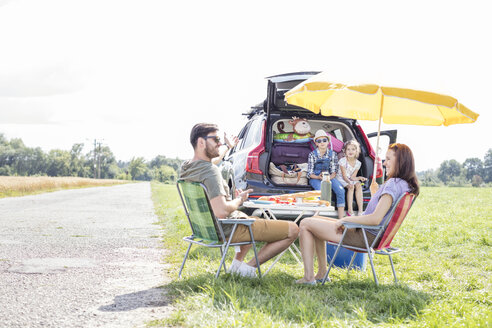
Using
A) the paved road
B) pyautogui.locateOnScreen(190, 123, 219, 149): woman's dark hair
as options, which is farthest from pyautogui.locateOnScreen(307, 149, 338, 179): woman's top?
pyautogui.locateOnScreen(190, 123, 219, 149): woman's dark hair

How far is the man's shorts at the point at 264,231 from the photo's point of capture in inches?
174

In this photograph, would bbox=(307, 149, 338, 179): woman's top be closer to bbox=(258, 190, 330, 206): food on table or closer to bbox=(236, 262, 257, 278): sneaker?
bbox=(258, 190, 330, 206): food on table

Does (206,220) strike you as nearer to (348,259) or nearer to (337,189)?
(348,259)

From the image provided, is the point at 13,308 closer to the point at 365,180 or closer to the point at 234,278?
the point at 234,278

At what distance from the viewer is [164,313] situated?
11.5 feet

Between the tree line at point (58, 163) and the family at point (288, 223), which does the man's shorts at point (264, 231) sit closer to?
the family at point (288, 223)

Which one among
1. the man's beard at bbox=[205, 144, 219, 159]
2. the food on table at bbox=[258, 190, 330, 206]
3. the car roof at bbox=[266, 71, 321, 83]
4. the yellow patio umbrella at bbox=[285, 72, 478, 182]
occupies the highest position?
the car roof at bbox=[266, 71, 321, 83]

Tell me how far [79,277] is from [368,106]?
13.6 feet

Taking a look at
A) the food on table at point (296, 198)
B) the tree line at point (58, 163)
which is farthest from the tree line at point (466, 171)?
the food on table at point (296, 198)

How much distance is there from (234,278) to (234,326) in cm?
134

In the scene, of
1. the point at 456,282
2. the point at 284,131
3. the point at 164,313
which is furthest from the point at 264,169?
the point at 164,313

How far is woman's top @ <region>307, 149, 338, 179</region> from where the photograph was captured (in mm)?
6906

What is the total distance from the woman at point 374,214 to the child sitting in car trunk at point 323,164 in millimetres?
2233

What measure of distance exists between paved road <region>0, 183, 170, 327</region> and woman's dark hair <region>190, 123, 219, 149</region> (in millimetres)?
1461
